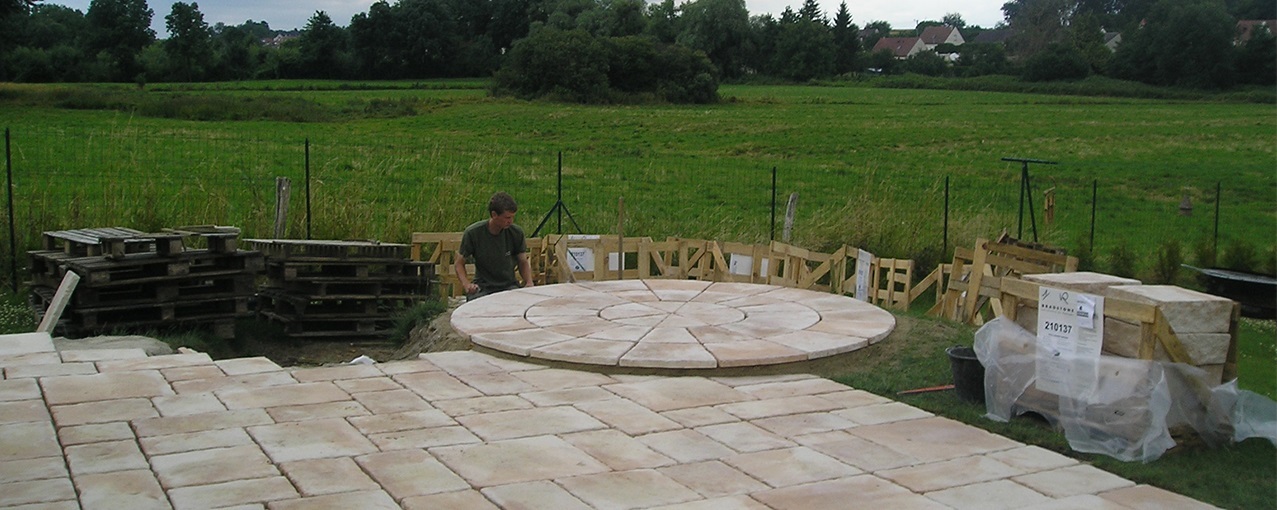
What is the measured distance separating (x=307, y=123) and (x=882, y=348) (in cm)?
3113

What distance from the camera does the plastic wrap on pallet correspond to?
6.00m

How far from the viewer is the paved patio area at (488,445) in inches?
203

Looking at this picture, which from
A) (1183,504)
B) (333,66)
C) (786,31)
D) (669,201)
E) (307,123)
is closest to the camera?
(1183,504)

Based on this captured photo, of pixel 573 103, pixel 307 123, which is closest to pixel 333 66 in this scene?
pixel 573 103

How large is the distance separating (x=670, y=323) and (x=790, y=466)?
11.2ft

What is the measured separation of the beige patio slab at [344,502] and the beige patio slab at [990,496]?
8.18 feet

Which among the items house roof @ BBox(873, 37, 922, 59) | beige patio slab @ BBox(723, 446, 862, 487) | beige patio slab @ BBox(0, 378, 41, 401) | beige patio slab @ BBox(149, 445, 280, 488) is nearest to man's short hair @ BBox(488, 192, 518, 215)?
beige patio slab @ BBox(0, 378, 41, 401)

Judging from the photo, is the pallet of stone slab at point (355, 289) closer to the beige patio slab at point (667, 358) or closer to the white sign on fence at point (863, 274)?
the beige patio slab at point (667, 358)

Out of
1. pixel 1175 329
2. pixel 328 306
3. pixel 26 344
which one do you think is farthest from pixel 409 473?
pixel 328 306

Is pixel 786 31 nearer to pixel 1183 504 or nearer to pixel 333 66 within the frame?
pixel 333 66

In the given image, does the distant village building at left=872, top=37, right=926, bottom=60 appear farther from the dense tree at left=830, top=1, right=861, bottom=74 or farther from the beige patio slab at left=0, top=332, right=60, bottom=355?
the beige patio slab at left=0, top=332, right=60, bottom=355

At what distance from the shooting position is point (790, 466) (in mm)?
5664

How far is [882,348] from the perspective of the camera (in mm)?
8492

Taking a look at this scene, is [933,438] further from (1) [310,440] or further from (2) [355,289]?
(2) [355,289]
